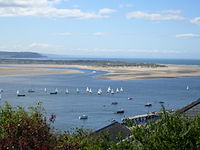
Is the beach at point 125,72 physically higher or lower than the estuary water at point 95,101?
higher

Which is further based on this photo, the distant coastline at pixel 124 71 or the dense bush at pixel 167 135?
the distant coastline at pixel 124 71

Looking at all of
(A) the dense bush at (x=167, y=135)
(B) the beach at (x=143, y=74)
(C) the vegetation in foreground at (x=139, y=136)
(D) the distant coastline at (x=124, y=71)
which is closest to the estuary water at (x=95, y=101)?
(B) the beach at (x=143, y=74)

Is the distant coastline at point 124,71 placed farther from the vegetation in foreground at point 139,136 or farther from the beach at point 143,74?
the vegetation in foreground at point 139,136

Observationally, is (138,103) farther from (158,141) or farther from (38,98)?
(158,141)

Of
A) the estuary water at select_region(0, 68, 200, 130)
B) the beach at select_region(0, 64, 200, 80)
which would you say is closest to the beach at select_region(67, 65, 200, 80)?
the beach at select_region(0, 64, 200, 80)

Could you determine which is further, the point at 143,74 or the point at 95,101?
the point at 143,74

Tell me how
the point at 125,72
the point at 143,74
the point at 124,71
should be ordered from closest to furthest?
the point at 143,74 → the point at 125,72 → the point at 124,71

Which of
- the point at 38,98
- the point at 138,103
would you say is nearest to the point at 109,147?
the point at 138,103

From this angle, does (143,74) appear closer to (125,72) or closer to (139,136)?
(125,72)

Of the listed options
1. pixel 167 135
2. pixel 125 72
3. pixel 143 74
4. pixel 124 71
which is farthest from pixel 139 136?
pixel 124 71

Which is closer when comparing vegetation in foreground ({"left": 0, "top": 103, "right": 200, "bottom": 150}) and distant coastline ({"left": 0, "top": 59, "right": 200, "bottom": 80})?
vegetation in foreground ({"left": 0, "top": 103, "right": 200, "bottom": 150})

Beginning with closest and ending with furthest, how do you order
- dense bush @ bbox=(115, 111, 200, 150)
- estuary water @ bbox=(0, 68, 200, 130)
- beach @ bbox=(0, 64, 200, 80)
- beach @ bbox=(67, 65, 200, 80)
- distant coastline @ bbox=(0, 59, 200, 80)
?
dense bush @ bbox=(115, 111, 200, 150) < estuary water @ bbox=(0, 68, 200, 130) < beach @ bbox=(67, 65, 200, 80) < beach @ bbox=(0, 64, 200, 80) < distant coastline @ bbox=(0, 59, 200, 80)

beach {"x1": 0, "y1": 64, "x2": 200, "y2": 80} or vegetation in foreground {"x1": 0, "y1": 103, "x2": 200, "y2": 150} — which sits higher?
vegetation in foreground {"x1": 0, "y1": 103, "x2": 200, "y2": 150}

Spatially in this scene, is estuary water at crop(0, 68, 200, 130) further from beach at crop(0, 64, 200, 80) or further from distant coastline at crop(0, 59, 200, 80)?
distant coastline at crop(0, 59, 200, 80)
